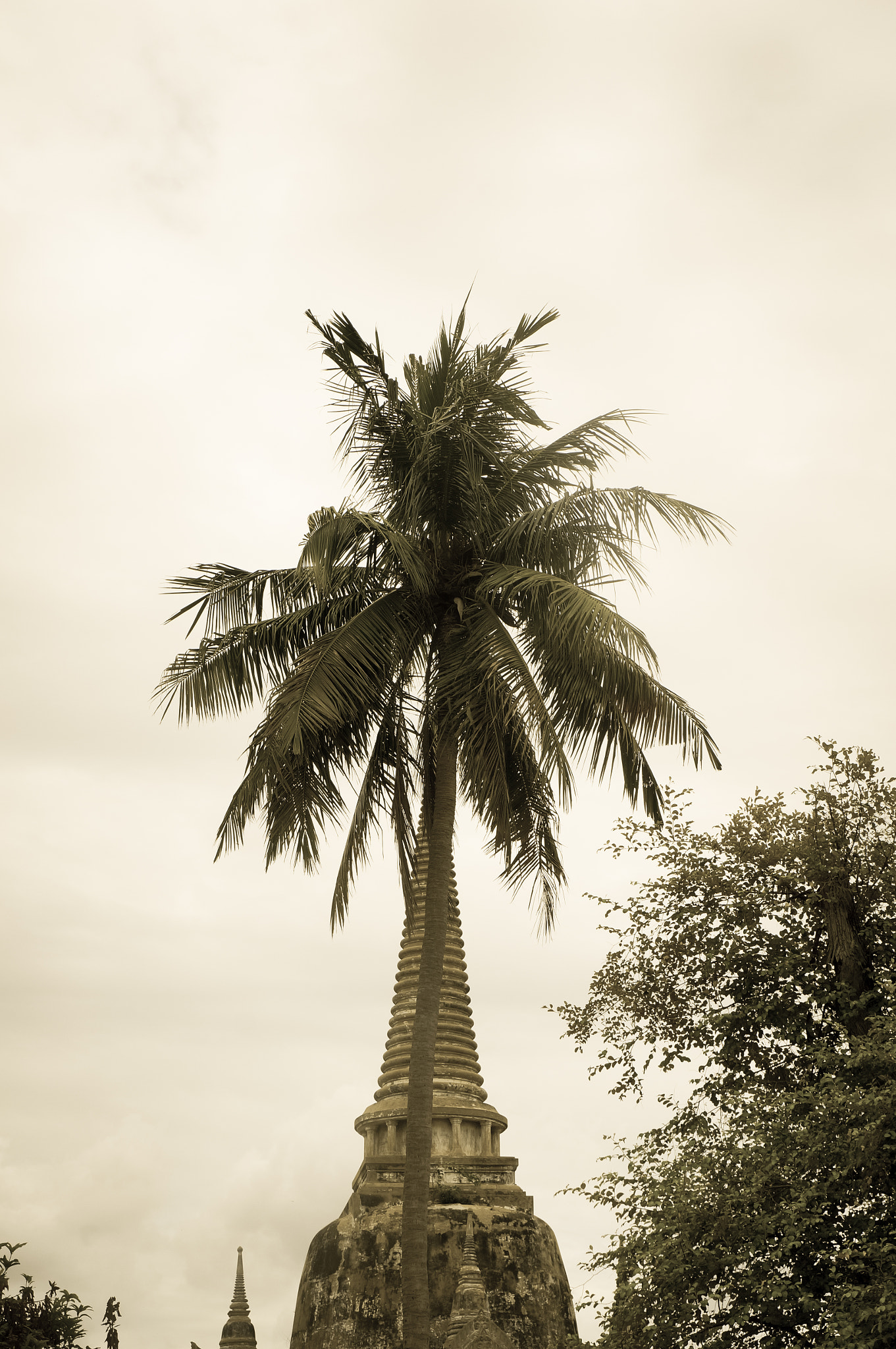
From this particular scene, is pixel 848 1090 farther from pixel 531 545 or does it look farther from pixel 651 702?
pixel 531 545

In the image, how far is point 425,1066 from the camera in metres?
12.3

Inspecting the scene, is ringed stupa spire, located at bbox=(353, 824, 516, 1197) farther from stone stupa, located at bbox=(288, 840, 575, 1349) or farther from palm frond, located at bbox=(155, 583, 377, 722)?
palm frond, located at bbox=(155, 583, 377, 722)

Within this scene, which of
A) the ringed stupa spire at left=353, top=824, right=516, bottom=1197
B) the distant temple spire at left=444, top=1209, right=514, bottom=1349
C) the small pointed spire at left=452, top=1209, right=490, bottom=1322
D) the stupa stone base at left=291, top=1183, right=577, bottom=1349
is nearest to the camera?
the distant temple spire at left=444, top=1209, right=514, bottom=1349

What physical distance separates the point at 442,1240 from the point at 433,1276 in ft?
1.88

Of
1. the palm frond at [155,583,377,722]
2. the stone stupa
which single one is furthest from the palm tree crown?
the stone stupa

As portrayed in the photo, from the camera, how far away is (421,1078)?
12.2m

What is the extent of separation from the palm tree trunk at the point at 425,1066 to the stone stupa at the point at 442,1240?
7.39m

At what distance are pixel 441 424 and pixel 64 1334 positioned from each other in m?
9.26

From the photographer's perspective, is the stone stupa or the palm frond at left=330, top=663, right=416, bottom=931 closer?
the palm frond at left=330, top=663, right=416, bottom=931

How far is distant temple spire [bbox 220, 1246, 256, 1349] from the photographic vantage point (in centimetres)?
2775

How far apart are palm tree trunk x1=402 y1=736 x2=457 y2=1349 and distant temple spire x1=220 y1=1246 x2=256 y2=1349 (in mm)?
17602

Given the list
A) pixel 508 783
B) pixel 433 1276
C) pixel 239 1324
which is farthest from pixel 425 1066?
pixel 239 1324

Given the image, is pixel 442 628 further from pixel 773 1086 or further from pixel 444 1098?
pixel 444 1098

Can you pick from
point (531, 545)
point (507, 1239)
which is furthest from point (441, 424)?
point (507, 1239)
